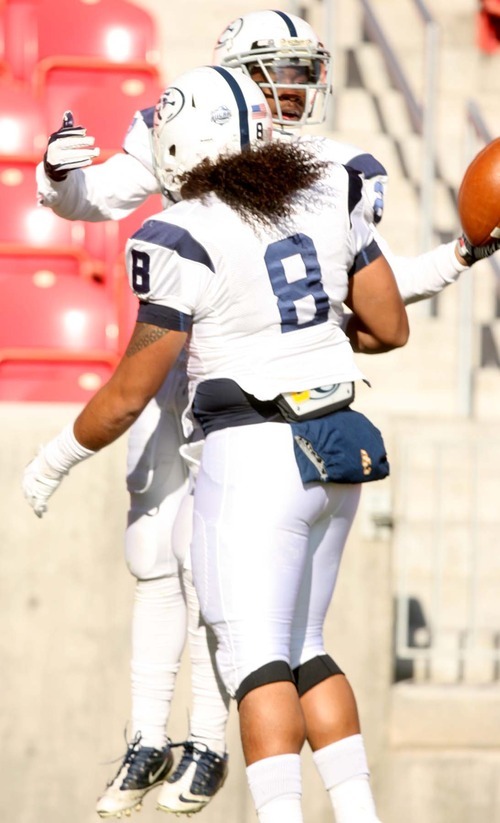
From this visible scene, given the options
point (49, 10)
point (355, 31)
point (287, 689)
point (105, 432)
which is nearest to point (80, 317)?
point (49, 10)

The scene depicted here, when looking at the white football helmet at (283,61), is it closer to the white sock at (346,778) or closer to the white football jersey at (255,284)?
the white football jersey at (255,284)

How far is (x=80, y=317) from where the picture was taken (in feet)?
21.0

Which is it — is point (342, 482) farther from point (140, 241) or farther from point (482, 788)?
point (482, 788)

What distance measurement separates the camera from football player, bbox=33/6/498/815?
372 cm

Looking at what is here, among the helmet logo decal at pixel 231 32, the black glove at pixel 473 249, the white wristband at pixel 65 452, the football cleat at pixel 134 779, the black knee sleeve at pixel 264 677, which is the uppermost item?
the helmet logo decal at pixel 231 32

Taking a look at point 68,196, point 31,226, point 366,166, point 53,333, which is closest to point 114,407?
point 68,196

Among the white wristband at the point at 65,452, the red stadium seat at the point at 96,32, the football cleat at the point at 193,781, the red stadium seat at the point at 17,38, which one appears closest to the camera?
the white wristband at the point at 65,452

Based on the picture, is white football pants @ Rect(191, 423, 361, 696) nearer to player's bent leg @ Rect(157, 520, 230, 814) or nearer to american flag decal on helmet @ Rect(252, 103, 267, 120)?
player's bent leg @ Rect(157, 520, 230, 814)

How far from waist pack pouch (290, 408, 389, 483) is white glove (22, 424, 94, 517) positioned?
1.82 feet

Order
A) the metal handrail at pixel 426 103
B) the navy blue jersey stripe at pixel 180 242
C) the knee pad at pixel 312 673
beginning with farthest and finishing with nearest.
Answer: the metal handrail at pixel 426 103
the knee pad at pixel 312 673
the navy blue jersey stripe at pixel 180 242

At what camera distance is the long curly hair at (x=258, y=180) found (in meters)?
3.33

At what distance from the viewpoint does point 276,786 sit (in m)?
3.29

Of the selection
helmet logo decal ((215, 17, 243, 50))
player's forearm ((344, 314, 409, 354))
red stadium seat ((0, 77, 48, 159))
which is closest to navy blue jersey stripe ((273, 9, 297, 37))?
helmet logo decal ((215, 17, 243, 50))

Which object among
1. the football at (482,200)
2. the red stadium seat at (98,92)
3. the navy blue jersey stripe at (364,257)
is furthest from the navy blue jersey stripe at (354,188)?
the red stadium seat at (98,92)
